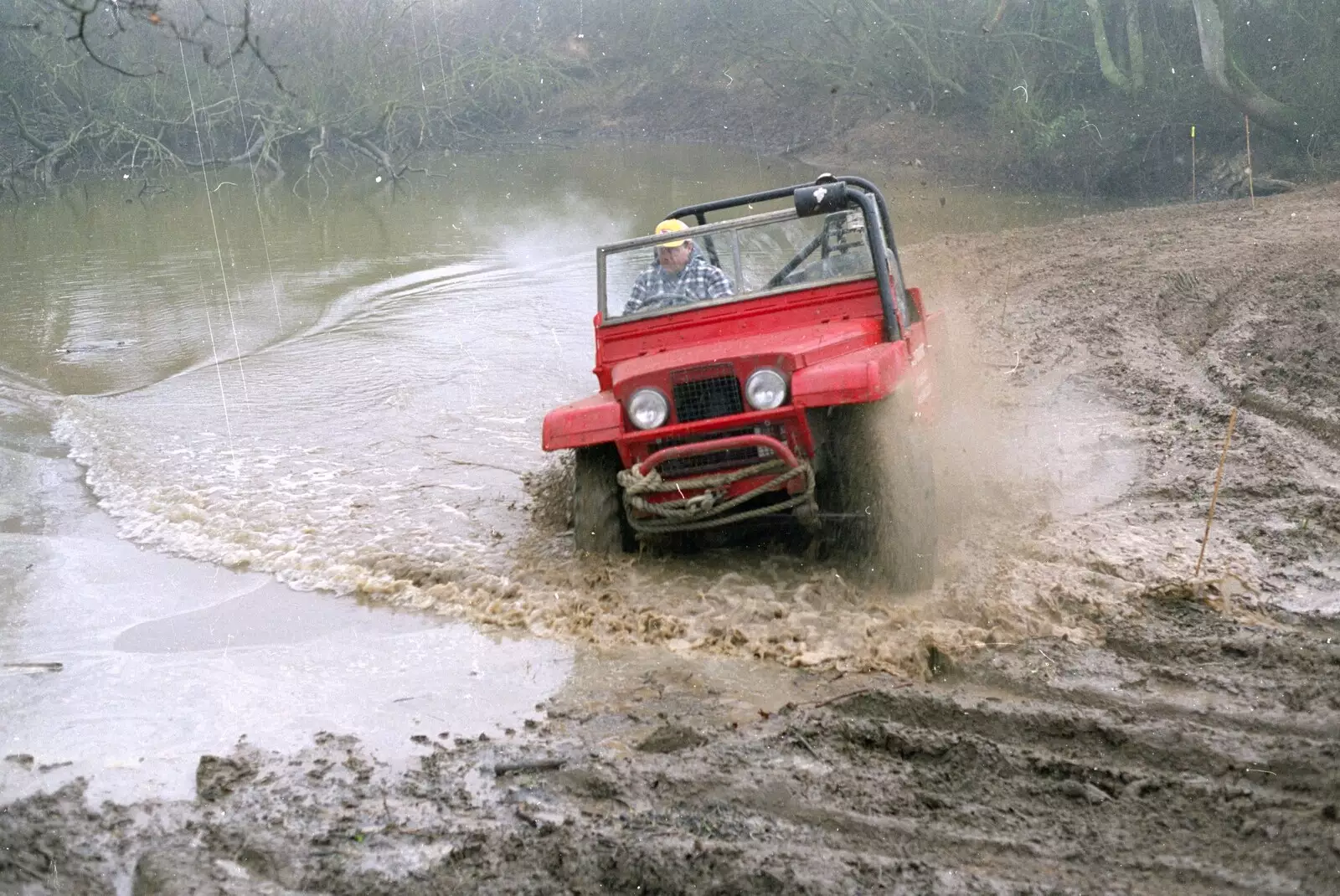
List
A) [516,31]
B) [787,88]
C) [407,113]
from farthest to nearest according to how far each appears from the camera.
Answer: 1. [516,31]
2. [787,88]
3. [407,113]

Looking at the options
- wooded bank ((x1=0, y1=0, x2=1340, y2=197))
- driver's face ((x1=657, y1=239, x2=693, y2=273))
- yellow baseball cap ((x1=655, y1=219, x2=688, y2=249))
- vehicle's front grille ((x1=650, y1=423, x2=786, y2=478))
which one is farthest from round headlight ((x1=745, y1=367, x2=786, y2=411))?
wooded bank ((x1=0, y1=0, x2=1340, y2=197))

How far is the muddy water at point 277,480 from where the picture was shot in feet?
15.4

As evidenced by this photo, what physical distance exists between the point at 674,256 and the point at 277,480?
3009 mm

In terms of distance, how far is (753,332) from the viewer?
601cm

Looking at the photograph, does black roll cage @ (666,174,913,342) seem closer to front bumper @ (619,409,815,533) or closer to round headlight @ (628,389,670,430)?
front bumper @ (619,409,815,533)

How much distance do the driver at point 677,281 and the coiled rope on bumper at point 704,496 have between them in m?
1.15

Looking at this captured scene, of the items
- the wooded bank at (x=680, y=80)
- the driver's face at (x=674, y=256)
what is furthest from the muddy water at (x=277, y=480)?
the wooded bank at (x=680, y=80)

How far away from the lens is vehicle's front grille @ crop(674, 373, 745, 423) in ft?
17.6

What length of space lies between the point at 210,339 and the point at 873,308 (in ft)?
26.2

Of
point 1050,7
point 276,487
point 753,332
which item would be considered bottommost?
point 276,487

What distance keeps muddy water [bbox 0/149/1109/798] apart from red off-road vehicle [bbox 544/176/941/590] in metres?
0.37

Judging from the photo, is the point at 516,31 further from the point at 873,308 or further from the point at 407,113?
the point at 873,308

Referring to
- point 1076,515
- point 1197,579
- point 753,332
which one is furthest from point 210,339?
point 1197,579

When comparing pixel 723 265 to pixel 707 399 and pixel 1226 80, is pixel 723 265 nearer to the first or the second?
pixel 707 399
